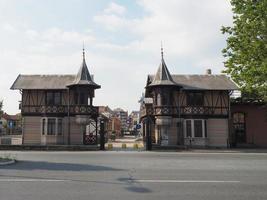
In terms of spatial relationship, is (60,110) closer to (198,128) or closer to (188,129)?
(188,129)

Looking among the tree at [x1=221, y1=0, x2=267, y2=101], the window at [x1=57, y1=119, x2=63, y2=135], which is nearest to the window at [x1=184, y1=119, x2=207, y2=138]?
the tree at [x1=221, y1=0, x2=267, y2=101]

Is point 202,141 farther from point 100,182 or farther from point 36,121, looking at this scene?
point 100,182

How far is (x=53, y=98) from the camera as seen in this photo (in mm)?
35219

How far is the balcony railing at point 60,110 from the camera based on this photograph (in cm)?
3391

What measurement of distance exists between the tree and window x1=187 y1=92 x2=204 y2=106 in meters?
7.89

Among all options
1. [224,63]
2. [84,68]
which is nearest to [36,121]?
[84,68]

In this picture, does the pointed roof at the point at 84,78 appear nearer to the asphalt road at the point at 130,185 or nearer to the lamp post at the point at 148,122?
the lamp post at the point at 148,122

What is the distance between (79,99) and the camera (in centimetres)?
3438

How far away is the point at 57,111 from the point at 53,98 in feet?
5.89

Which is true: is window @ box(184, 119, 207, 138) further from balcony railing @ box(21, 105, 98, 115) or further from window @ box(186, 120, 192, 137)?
balcony railing @ box(21, 105, 98, 115)

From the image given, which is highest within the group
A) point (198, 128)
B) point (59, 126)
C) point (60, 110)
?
point (60, 110)

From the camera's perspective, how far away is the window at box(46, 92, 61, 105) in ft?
115

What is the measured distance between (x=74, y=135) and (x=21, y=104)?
6917 mm

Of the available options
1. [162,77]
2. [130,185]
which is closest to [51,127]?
[162,77]
